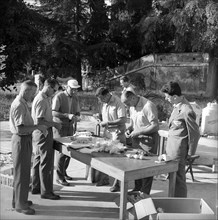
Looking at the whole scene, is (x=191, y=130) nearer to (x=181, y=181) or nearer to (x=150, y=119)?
(x=181, y=181)

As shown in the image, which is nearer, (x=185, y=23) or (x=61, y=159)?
(x=61, y=159)

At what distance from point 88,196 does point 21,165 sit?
1.50m

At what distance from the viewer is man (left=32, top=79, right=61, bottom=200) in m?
5.27

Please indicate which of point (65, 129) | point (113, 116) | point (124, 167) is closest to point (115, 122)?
point (113, 116)

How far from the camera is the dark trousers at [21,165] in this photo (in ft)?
15.7

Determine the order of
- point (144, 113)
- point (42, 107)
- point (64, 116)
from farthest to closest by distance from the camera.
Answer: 1. point (64, 116)
2. point (144, 113)
3. point (42, 107)

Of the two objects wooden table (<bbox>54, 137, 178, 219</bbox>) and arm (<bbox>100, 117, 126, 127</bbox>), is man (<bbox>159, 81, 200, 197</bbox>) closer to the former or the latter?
wooden table (<bbox>54, 137, 178, 219</bbox>)

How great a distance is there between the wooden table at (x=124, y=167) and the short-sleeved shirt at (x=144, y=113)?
806 mm

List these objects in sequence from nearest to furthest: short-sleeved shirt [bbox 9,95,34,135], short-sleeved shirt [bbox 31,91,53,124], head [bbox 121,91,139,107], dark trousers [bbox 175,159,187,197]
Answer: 1. short-sleeved shirt [bbox 9,95,34,135]
2. dark trousers [bbox 175,159,187,197]
3. short-sleeved shirt [bbox 31,91,53,124]
4. head [bbox 121,91,139,107]

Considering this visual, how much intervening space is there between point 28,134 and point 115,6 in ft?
55.6

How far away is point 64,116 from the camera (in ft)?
20.8

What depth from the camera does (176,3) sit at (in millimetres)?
17406

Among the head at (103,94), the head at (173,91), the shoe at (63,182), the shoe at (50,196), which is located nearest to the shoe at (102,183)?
the shoe at (63,182)

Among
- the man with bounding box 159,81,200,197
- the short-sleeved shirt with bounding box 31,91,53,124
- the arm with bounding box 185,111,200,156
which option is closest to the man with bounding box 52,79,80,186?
the short-sleeved shirt with bounding box 31,91,53,124
